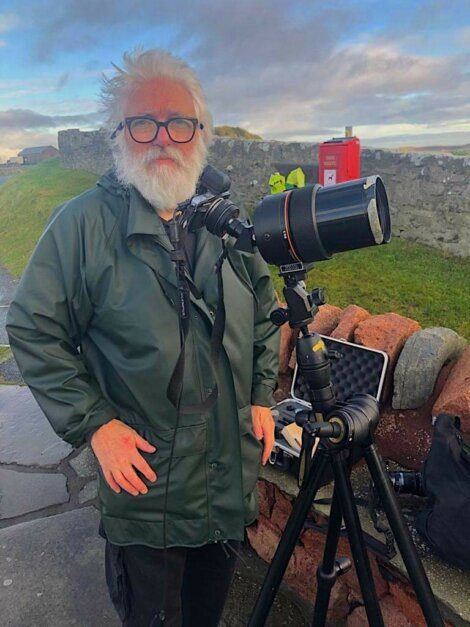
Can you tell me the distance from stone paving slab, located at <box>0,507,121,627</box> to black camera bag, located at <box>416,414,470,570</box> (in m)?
1.45

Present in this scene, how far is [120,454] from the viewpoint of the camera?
160 centimetres

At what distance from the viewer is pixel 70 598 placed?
2.47 metres

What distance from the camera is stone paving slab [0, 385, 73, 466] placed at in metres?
3.68

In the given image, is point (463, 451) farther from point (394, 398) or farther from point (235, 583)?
point (235, 583)

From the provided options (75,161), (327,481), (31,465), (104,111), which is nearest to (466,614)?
(327,481)

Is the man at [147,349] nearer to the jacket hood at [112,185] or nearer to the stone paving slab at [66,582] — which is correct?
the jacket hood at [112,185]

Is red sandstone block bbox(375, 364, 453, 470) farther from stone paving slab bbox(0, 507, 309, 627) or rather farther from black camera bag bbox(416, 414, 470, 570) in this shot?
stone paving slab bbox(0, 507, 309, 627)

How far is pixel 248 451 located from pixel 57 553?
60.8 inches

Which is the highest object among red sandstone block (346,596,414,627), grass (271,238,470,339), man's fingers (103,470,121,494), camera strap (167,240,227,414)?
camera strap (167,240,227,414)

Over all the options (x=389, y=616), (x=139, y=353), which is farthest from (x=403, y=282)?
(x=139, y=353)

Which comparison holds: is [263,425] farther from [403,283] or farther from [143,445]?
[403,283]

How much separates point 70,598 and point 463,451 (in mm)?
1905

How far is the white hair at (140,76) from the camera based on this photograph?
5.54 ft

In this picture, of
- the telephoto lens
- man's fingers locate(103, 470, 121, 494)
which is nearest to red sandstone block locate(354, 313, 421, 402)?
the telephoto lens
